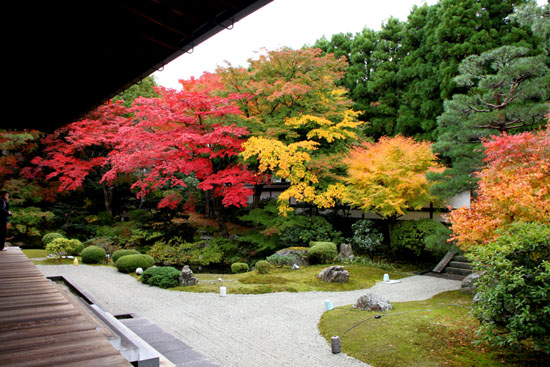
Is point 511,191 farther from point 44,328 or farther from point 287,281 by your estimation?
point 44,328

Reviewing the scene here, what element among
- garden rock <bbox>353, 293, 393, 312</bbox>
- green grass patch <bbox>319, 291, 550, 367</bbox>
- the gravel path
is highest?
garden rock <bbox>353, 293, 393, 312</bbox>

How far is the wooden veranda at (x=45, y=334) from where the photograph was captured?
6.73 feet

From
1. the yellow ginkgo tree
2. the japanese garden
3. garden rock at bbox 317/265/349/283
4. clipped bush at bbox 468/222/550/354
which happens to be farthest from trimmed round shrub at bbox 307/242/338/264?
clipped bush at bbox 468/222/550/354

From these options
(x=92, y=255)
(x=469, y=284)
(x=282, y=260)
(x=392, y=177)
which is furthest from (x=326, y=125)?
(x=92, y=255)

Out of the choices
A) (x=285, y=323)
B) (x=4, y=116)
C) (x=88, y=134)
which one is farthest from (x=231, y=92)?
(x=285, y=323)

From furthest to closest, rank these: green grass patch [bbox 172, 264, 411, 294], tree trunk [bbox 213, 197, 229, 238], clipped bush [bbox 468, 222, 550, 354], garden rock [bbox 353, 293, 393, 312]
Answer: tree trunk [bbox 213, 197, 229, 238]
green grass patch [bbox 172, 264, 411, 294]
garden rock [bbox 353, 293, 393, 312]
clipped bush [bbox 468, 222, 550, 354]

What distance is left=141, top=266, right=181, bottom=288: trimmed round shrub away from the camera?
8.74 m

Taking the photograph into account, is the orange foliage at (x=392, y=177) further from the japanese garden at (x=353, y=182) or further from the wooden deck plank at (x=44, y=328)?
the wooden deck plank at (x=44, y=328)

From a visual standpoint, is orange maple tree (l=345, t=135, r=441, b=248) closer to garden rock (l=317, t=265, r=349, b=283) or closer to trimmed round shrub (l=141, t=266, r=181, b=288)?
garden rock (l=317, t=265, r=349, b=283)

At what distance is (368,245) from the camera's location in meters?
11.9

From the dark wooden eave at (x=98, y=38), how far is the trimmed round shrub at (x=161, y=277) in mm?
5517

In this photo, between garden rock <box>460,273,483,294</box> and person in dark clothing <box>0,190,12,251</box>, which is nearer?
person in dark clothing <box>0,190,12,251</box>

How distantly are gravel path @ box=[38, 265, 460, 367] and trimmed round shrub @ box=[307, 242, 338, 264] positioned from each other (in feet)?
7.45

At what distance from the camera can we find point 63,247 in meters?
11.6
